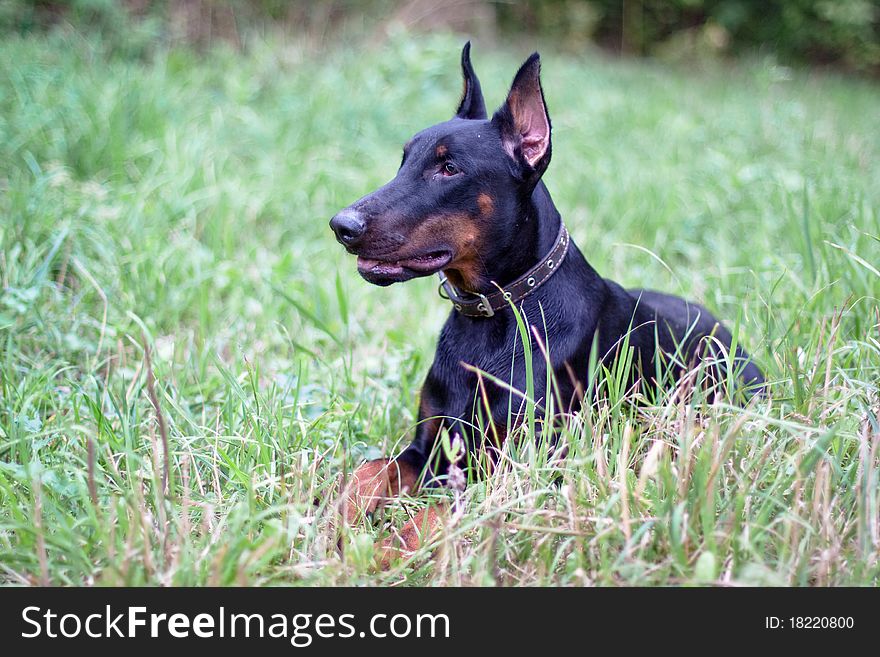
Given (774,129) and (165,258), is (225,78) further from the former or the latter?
(774,129)

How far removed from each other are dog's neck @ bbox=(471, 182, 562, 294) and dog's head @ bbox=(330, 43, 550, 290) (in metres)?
0.02

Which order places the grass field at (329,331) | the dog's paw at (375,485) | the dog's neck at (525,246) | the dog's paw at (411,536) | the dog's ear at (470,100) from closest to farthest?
the grass field at (329,331) → the dog's paw at (411,536) → the dog's paw at (375,485) → the dog's neck at (525,246) → the dog's ear at (470,100)

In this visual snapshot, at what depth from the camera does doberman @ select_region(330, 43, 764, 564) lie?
7.64 ft

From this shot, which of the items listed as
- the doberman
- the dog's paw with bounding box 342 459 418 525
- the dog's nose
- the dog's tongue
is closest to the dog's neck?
the doberman

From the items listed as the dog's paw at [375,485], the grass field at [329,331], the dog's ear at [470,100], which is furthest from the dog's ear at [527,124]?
the dog's paw at [375,485]

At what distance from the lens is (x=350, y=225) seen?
7.41ft

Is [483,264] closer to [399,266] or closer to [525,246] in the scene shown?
[525,246]

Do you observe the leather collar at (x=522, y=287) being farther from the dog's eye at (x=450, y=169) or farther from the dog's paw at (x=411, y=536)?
the dog's paw at (x=411, y=536)

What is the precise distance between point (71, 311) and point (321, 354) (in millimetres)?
1115

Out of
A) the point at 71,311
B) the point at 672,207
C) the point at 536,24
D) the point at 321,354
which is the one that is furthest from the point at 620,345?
the point at 536,24

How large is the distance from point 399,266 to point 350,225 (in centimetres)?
20

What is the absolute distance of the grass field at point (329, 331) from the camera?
183 centimetres

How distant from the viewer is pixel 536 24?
14.3 meters

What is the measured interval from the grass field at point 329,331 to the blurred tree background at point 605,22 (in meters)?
0.62
